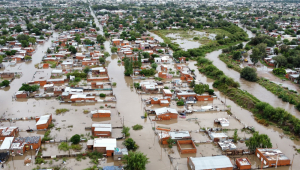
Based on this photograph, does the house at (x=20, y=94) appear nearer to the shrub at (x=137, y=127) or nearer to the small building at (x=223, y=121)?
the shrub at (x=137, y=127)

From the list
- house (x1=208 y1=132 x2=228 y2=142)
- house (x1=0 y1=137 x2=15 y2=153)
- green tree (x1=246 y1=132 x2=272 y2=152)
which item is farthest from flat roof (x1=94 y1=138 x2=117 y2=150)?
green tree (x1=246 y1=132 x2=272 y2=152)

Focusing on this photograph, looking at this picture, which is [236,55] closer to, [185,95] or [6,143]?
[185,95]

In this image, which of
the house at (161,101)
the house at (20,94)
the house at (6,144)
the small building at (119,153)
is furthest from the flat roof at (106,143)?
the house at (20,94)

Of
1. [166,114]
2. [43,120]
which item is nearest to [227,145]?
[166,114]

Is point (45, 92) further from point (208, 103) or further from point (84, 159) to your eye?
point (208, 103)

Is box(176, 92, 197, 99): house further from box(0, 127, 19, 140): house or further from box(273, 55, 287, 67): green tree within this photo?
box(273, 55, 287, 67): green tree
